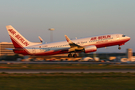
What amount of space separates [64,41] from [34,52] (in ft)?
28.8

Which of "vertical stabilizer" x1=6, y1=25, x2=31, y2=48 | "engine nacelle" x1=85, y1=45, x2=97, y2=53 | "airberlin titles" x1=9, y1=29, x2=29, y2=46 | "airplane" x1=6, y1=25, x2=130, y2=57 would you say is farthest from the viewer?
"airberlin titles" x1=9, y1=29, x2=29, y2=46

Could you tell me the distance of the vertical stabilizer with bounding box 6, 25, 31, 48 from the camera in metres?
53.5

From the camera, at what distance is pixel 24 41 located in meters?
53.9

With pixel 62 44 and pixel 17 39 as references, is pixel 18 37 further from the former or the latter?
pixel 62 44

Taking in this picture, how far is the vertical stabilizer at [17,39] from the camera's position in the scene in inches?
2105

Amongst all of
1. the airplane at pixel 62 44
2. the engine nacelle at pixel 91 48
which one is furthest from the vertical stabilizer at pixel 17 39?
the engine nacelle at pixel 91 48

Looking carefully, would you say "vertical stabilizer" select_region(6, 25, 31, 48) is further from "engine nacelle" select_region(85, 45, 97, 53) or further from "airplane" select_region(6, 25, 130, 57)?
"engine nacelle" select_region(85, 45, 97, 53)

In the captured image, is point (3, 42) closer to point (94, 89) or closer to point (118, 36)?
point (118, 36)

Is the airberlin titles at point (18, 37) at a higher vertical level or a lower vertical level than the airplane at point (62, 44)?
higher

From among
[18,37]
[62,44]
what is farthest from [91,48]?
[18,37]

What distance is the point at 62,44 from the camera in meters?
54.2

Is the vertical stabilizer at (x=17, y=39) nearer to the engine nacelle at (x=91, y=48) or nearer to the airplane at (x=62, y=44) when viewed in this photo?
the airplane at (x=62, y=44)

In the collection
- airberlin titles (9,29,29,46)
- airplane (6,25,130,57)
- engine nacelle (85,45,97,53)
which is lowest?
engine nacelle (85,45,97,53)

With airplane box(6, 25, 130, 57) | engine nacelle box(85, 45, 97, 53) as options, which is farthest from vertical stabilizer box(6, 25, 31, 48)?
engine nacelle box(85, 45, 97, 53)
